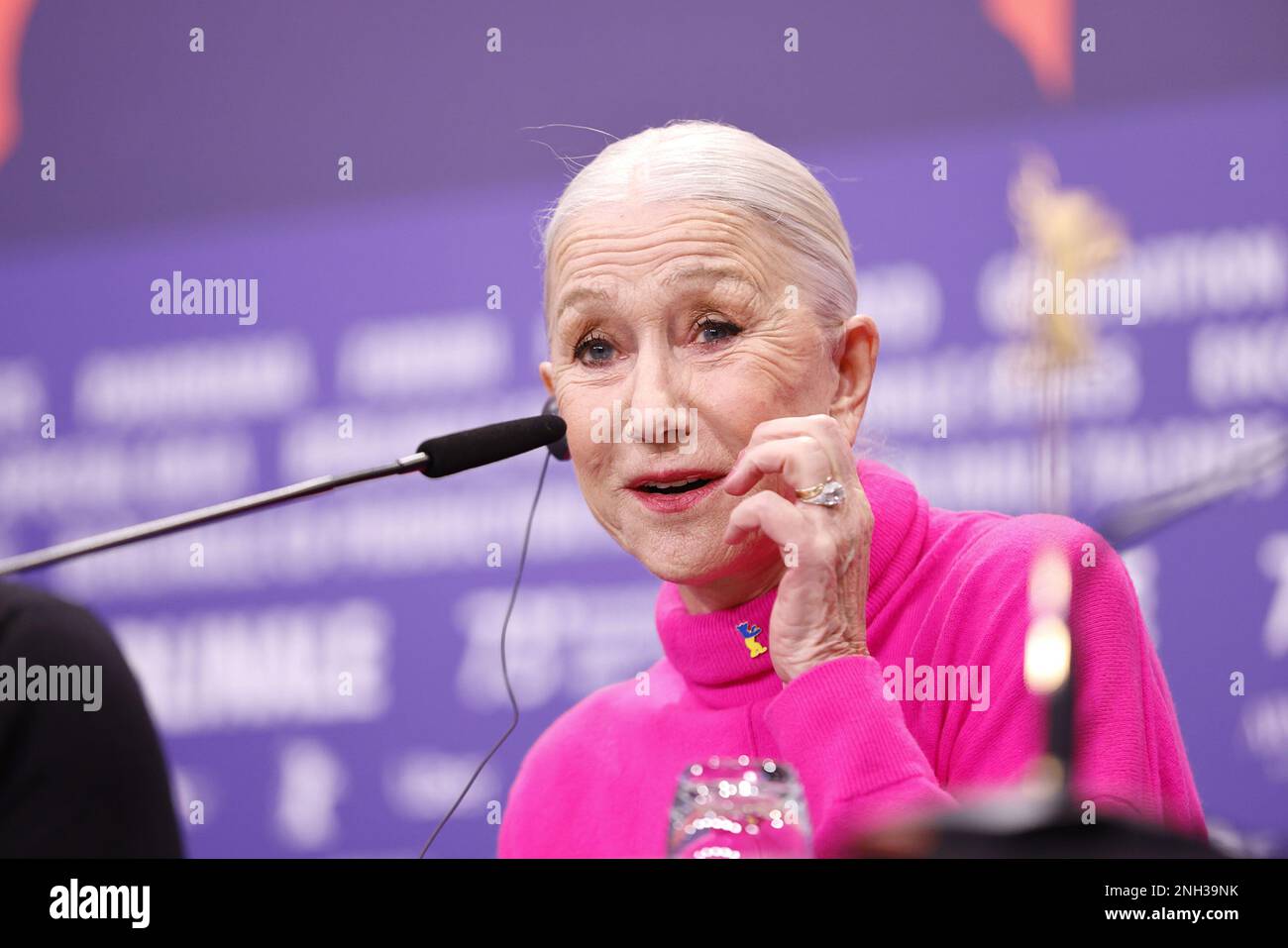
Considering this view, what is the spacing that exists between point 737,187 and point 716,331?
0.20m

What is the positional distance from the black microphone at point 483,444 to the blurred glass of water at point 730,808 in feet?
2.06

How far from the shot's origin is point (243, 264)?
2361mm

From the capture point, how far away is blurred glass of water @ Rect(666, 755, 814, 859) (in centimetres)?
132

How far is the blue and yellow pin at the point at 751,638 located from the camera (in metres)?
2.04

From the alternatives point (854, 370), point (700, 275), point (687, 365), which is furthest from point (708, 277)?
point (854, 370)

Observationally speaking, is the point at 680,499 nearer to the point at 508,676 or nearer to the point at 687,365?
the point at 687,365

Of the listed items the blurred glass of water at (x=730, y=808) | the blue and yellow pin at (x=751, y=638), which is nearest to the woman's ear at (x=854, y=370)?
the blue and yellow pin at (x=751, y=638)

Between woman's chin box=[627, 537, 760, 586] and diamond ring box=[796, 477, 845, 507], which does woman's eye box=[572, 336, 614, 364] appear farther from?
diamond ring box=[796, 477, 845, 507]

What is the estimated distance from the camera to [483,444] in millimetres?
1888

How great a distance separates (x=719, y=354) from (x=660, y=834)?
0.64m

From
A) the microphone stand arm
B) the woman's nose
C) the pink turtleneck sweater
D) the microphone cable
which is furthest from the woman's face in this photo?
the microphone stand arm

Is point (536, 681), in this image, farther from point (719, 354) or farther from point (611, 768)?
point (719, 354)

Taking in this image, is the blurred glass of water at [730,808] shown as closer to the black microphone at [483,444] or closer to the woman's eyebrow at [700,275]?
the black microphone at [483,444]
